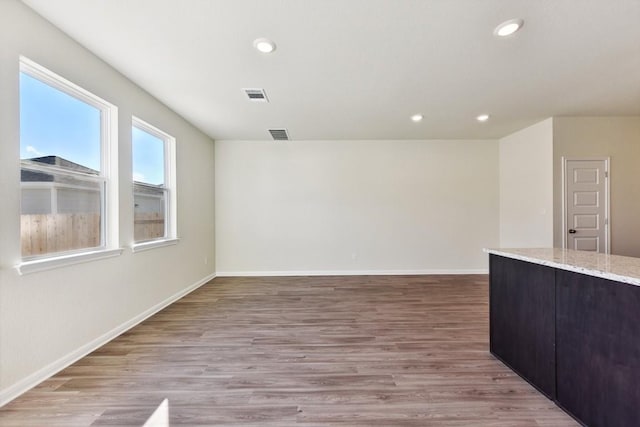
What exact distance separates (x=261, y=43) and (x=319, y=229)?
3.77 m

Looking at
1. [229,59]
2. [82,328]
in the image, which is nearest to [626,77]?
[229,59]

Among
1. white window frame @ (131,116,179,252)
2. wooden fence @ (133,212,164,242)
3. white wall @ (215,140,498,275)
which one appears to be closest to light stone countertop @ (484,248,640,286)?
white wall @ (215,140,498,275)

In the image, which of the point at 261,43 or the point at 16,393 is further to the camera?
the point at 261,43

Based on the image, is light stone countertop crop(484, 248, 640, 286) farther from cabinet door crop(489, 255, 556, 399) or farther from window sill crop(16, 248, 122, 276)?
window sill crop(16, 248, 122, 276)

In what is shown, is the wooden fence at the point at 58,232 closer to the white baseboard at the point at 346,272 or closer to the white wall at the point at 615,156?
the white baseboard at the point at 346,272

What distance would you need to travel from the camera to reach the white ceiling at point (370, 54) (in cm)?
200

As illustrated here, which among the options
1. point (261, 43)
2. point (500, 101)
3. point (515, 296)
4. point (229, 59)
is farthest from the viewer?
point (500, 101)

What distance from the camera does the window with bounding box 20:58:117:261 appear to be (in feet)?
6.79

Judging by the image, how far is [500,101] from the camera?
3.65m

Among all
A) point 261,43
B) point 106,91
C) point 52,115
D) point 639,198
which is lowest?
point 639,198

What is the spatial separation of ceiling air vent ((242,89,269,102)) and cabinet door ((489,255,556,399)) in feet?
9.95

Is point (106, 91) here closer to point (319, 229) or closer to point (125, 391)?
point (125, 391)

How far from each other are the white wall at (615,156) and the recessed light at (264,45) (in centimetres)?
453

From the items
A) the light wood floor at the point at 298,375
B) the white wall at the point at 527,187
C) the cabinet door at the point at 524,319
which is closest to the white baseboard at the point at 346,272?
the white wall at the point at 527,187
